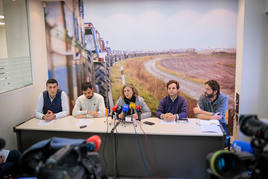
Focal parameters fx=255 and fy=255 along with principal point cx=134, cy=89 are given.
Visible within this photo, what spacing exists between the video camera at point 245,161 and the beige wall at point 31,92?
312 centimetres

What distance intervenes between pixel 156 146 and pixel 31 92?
95.0 inches

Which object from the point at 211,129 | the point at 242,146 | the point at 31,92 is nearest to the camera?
the point at 242,146

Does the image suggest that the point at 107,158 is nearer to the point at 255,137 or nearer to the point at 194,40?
the point at 255,137

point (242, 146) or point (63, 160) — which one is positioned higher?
point (63, 160)

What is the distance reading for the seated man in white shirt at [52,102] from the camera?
13.0ft

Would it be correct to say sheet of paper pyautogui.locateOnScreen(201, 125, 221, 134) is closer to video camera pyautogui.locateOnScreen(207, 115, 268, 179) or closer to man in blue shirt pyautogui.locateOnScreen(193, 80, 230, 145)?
man in blue shirt pyautogui.locateOnScreen(193, 80, 230, 145)

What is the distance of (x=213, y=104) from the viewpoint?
3.85 m

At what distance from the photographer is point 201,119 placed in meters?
3.72

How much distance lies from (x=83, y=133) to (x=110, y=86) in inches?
62.5

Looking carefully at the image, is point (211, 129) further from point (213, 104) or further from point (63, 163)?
point (63, 163)

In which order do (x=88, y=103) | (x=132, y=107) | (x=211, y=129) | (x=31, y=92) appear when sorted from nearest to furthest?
(x=211, y=129) → (x=132, y=107) → (x=88, y=103) → (x=31, y=92)

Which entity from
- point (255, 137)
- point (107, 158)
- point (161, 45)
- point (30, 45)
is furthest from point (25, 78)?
point (255, 137)

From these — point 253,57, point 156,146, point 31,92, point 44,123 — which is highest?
point 253,57

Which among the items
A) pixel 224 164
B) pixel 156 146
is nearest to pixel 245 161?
pixel 224 164
